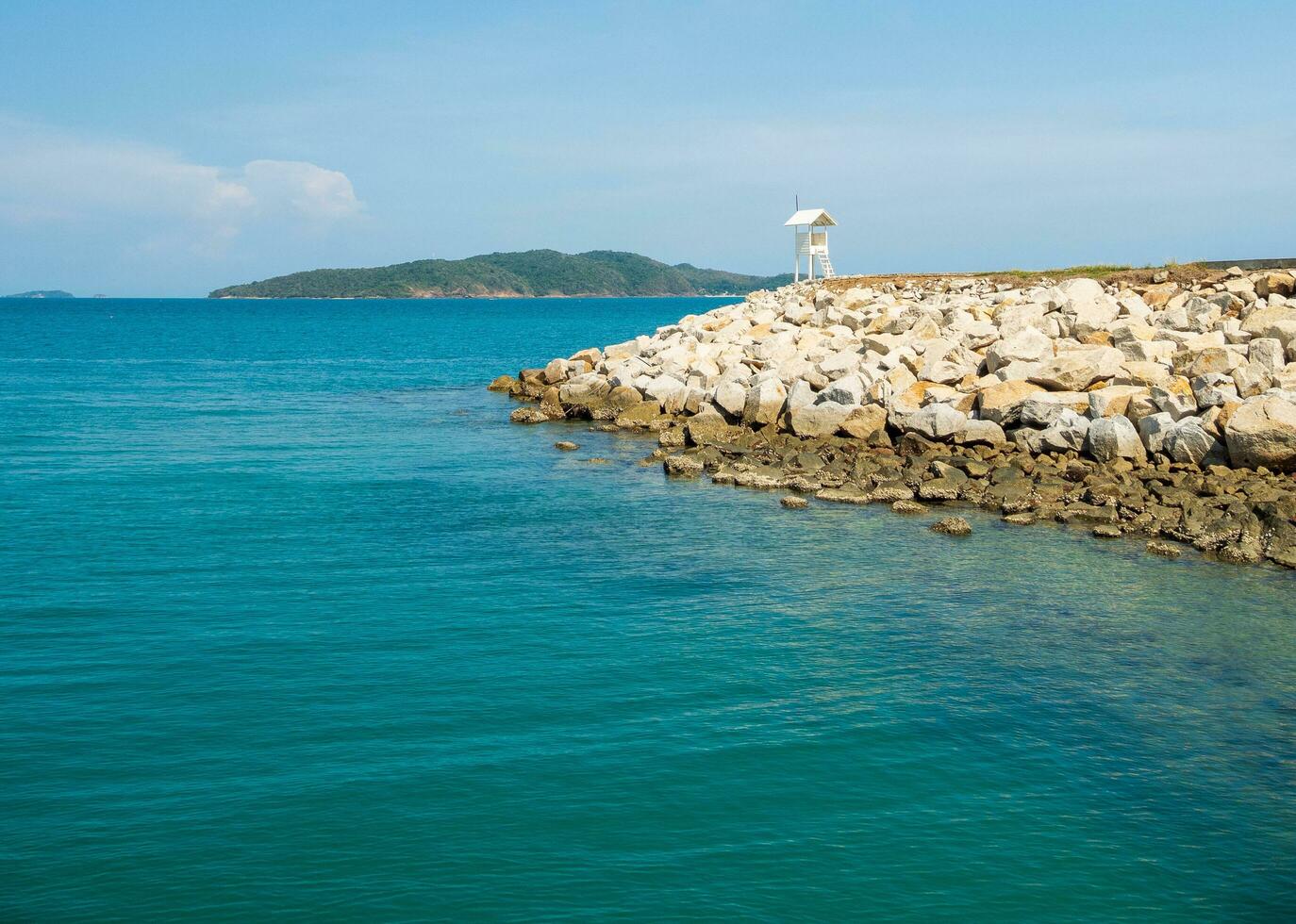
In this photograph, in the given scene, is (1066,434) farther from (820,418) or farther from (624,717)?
(624,717)

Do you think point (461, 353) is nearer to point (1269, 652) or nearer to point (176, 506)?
point (176, 506)

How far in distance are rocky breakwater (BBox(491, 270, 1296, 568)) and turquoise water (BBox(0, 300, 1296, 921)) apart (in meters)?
1.82

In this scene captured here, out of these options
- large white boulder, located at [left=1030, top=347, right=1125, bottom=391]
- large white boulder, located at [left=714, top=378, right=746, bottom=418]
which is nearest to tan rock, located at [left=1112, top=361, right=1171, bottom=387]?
large white boulder, located at [left=1030, top=347, right=1125, bottom=391]

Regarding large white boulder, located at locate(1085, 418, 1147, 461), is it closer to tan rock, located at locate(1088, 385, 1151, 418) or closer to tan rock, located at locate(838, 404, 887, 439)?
tan rock, located at locate(1088, 385, 1151, 418)

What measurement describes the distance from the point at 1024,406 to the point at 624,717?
14.1m

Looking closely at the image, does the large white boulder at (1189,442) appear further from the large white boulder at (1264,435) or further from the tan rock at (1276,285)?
the tan rock at (1276,285)

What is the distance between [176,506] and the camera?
66.4 ft

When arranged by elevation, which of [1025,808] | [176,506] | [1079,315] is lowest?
[1025,808]

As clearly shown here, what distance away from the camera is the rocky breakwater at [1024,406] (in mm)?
18625

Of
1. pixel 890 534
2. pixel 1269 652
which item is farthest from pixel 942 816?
pixel 890 534

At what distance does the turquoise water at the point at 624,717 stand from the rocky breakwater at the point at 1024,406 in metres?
1.82

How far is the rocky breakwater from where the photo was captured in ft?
61.1

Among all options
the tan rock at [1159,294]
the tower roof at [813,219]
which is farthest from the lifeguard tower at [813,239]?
the tan rock at [1159,294]

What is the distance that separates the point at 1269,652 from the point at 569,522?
10.8 m
